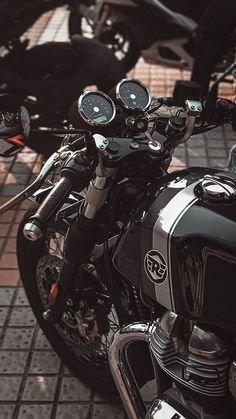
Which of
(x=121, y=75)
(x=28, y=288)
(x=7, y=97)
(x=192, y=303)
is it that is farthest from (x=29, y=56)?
(x=192, y=303)

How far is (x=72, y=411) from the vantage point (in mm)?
2568

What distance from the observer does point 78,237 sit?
188cm

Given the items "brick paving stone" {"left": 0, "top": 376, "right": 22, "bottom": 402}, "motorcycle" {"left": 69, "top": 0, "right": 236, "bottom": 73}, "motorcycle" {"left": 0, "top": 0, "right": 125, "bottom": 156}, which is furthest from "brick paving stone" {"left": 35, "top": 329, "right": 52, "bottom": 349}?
"motorcycle" {"left": 69, "top": 0, "right": 236, "bottom": 73}

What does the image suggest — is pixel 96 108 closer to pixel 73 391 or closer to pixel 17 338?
pixel 73 391

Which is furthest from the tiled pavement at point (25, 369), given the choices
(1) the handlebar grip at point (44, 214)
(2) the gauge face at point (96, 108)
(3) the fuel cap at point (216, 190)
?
(2) the gauge face at point (96, 108)

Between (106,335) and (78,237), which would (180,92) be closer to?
(78,237)

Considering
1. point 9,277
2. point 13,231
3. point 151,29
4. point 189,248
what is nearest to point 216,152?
point 151,29

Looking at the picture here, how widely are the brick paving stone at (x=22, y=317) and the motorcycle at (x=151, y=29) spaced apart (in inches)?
109

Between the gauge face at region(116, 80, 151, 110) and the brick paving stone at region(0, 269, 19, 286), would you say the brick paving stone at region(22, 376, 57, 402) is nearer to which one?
the brick paving stone at region(0, 269, 19, 286)

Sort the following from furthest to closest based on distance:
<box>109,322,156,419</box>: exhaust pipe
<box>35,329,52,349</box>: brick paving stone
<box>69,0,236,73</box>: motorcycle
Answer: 1. <box>69,0,236,73</box>: motorcycle
2. <box>35,329,52,349</box>: brick paving stone
3. <box>109,322,156,419</box>: exhaust pipe

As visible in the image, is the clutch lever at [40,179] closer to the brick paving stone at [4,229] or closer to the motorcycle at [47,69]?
the brick paving stone at [4,229]

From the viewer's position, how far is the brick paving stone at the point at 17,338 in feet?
9.59

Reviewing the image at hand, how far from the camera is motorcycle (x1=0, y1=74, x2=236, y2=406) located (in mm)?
1532

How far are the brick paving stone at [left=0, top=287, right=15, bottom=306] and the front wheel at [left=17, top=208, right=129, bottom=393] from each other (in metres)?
0.54
